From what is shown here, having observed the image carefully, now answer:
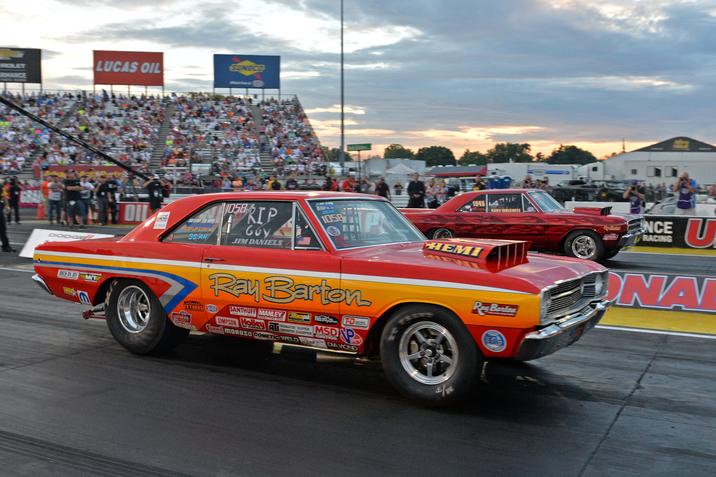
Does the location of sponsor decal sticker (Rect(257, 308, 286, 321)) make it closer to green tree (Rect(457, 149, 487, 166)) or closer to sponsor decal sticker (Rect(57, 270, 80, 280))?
sponsor decal sticker (Rect(57, 270, 80, 280))

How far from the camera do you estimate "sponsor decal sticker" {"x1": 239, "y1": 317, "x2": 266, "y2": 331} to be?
17.3 feet

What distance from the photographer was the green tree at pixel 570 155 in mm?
125875

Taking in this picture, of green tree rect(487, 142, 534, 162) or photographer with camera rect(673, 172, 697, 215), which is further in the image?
green tree rect(487, 142, 534, 162)

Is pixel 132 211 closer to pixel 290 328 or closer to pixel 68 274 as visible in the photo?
pixel 68 274

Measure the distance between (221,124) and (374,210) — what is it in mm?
41452

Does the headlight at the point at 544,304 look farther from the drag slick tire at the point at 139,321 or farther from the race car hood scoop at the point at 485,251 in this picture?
the drag slick tire at the point at 139,321

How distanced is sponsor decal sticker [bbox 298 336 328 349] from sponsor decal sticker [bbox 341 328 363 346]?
18 centimetres

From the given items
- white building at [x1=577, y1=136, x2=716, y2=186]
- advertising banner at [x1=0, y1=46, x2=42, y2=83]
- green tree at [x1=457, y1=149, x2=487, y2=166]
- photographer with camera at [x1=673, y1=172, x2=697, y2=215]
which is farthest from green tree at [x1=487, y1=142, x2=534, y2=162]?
photographer with camera at [x1=673, y1=172, x2=697, y2=215]

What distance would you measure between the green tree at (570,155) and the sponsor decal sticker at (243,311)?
12532 cm

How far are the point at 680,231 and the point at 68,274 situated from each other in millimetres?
14881

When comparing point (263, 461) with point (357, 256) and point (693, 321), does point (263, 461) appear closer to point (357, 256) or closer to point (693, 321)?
point (357, 256)

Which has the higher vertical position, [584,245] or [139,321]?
[584,245]

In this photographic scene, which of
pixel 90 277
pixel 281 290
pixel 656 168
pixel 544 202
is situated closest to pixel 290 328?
pixel 281 290

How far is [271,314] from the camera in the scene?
522 cm
